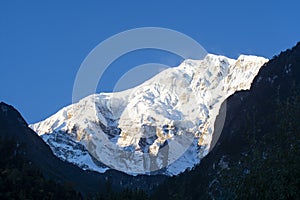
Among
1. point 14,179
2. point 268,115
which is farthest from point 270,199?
point 268,115

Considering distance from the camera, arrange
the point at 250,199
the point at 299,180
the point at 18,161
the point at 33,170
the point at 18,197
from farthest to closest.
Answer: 1. the point at 18,161
2. the point at 33,170
3. the point at 18,197
4. the point at 250,199
5. the point at 299,180

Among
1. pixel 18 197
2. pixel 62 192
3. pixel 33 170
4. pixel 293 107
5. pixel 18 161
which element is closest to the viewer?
pixel 293 107

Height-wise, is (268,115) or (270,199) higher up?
(268,115)

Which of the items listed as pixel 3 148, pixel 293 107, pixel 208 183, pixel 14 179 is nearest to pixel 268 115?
pixel 208 183

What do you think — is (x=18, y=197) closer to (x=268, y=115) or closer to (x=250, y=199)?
(x=250, y=199)

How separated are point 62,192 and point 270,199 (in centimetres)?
7057

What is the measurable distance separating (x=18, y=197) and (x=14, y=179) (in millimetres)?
7222

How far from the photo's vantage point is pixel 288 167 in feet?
99.1

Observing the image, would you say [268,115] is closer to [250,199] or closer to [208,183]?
[208,183]

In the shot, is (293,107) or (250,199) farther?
(293,107)

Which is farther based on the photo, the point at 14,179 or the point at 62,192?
the point at 62,192

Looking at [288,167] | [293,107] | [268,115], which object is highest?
[268,115]

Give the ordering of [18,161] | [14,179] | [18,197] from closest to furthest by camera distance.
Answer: [18,197]
[14,179]
[18,161]

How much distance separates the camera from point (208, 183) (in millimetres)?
192000
